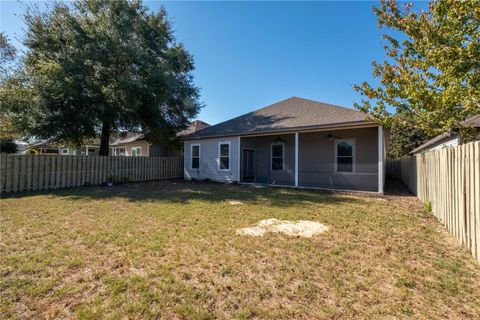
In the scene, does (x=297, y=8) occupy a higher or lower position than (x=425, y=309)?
higher

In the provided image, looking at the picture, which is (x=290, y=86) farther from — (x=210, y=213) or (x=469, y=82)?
(x=210, y=213)

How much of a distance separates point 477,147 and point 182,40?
16.6m

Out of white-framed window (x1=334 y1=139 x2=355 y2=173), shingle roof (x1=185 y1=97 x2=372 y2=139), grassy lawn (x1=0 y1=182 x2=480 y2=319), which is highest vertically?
shingle roof (x1=185 y1=97 x2=372 y2=139)

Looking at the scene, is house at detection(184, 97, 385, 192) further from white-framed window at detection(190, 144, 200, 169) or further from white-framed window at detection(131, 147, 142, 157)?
white-framed window at detection(131, 147, 142, 157)

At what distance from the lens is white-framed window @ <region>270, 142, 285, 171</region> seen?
43.4ft

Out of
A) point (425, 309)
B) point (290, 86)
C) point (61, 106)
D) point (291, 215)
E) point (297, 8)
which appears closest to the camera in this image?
point (425, 309)

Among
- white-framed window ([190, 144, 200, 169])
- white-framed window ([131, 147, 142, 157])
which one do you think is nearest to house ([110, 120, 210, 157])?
white-framed window ([131, 147, 142, 157])

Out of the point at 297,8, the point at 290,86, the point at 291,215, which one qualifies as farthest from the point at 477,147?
the point at 290,86

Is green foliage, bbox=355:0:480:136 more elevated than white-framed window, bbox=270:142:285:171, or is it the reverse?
green foliage, bbox=355:0:480:136

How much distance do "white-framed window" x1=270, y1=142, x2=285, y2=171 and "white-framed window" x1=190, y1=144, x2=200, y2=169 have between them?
470 centimetres

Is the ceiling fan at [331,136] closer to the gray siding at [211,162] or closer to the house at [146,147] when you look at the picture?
the gray siding at [211,162]

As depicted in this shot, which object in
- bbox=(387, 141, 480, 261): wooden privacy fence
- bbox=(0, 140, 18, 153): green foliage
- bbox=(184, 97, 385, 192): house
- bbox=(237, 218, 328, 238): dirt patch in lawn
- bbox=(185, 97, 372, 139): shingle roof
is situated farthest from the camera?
bbox=(0, 140, 18, 153): green foliage

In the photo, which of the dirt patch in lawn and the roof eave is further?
the roof eave

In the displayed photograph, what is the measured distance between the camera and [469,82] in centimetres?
509
